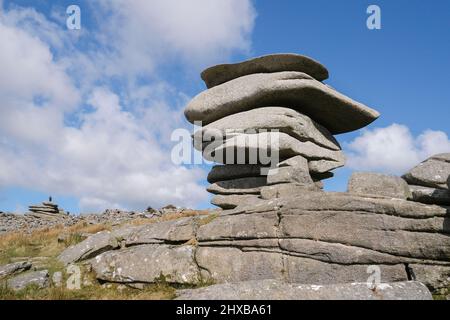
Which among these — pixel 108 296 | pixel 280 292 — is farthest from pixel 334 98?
pixel 108 296

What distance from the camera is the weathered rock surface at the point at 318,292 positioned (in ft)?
24.9

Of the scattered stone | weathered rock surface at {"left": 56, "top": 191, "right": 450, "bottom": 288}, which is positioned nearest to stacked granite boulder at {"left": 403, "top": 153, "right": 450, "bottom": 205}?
weathered rock surface at {"left": 56, "top": 191, "right": 450, "bottom": 288}

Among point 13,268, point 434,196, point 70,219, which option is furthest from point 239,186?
point 70,219

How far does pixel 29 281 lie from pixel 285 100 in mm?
12270

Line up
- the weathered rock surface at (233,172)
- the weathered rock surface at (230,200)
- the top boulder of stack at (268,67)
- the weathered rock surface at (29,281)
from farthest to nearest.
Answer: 1. the top boulder of stack at (268,67)
2. the weathered rock surface at (233,172)
3. the weathered rock surface at (230,200)
4. the weathered rock surface at (29,281)

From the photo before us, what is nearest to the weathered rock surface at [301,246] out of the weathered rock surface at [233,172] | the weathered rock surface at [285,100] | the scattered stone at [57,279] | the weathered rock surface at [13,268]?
the scattered stone at [57,279]

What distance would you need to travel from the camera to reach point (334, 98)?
16.6 meters

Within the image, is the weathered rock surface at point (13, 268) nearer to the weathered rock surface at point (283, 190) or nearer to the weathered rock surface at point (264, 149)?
the weathered rock surface at point (264, 149)

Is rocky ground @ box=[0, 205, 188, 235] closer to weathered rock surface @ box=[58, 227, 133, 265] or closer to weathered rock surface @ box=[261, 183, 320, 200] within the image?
weathered rock surface @ box=[58, 227, 133, 265]

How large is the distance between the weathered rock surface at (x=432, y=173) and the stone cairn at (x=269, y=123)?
12.5ft

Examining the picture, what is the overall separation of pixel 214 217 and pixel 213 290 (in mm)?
5108

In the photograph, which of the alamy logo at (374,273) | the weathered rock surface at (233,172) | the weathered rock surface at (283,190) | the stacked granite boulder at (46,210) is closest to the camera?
the alamy logo at (374,273)

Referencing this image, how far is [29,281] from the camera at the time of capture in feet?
37.1

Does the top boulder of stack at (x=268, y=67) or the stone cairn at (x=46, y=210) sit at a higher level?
the top boulder of stack at (x=268, y=67)
